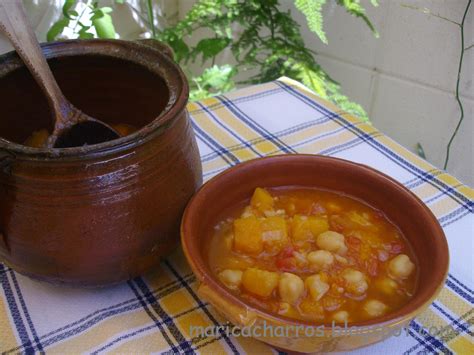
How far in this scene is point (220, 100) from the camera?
4.29 ft

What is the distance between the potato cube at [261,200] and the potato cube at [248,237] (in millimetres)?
62

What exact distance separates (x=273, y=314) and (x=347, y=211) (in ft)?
0.95

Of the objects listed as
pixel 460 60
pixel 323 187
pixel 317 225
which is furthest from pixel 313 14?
pixel 317 225

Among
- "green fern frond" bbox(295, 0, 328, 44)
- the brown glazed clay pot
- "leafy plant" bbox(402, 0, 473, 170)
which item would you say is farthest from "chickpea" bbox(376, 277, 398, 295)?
"leafy plant" bbox(402, 0, 473, 170)

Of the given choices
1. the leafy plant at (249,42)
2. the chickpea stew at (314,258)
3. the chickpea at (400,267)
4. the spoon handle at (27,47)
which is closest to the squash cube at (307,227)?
the chickpea stew at (314,258)

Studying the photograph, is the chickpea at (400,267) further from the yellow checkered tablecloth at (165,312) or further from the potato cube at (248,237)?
the potato cube at (248,237)

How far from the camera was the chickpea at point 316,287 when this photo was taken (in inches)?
26.1

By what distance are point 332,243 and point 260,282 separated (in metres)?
0.13

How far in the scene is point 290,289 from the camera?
0.65m

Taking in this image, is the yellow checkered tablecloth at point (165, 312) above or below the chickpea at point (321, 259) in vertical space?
below

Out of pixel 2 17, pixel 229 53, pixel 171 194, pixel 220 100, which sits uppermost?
pixel 2 17

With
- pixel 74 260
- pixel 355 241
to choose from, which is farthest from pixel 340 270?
pixel 74 260

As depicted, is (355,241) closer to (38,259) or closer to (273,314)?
(273,314)

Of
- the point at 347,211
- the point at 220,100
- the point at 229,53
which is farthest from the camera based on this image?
the point at 229,53
